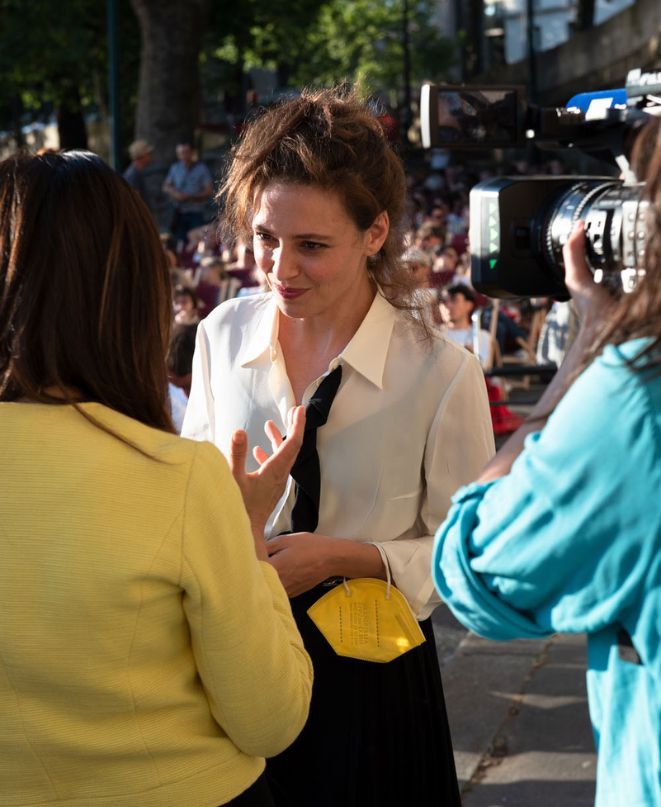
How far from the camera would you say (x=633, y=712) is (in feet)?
5.20

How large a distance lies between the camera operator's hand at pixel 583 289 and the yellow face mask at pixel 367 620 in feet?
3.14

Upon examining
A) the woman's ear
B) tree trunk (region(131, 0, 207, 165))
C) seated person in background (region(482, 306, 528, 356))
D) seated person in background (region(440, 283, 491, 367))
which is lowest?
seated person in background (region(482, 306, 528, 356))

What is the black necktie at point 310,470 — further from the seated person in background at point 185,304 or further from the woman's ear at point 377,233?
the seated person in background at point 185,304

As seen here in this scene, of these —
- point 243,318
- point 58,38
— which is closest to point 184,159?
point 58,38

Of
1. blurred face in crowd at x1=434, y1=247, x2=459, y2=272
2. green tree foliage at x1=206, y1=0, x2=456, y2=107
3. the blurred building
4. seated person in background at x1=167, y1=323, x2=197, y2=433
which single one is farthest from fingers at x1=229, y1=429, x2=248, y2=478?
blurred face in crowd at x1=434, y1=247, x2=459, y2=272

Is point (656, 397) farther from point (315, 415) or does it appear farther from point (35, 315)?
point (315, 415)

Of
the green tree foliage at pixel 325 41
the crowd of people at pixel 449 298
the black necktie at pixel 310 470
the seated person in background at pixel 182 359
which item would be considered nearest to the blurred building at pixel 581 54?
the green tree foliage at pixel 325 41

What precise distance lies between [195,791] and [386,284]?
134 centimetres

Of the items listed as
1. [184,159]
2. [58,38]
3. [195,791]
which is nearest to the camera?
[195,791]

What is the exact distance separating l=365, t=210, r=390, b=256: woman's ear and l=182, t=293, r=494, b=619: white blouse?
148 millimetres

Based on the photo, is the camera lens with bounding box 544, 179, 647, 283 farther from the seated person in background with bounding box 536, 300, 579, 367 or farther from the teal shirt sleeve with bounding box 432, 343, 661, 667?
the seated person in background with bounding box 536, 300, 579, 367

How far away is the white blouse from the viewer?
259 centimetres

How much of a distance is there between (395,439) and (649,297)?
1132 mm

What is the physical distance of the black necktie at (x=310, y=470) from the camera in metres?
2.57
